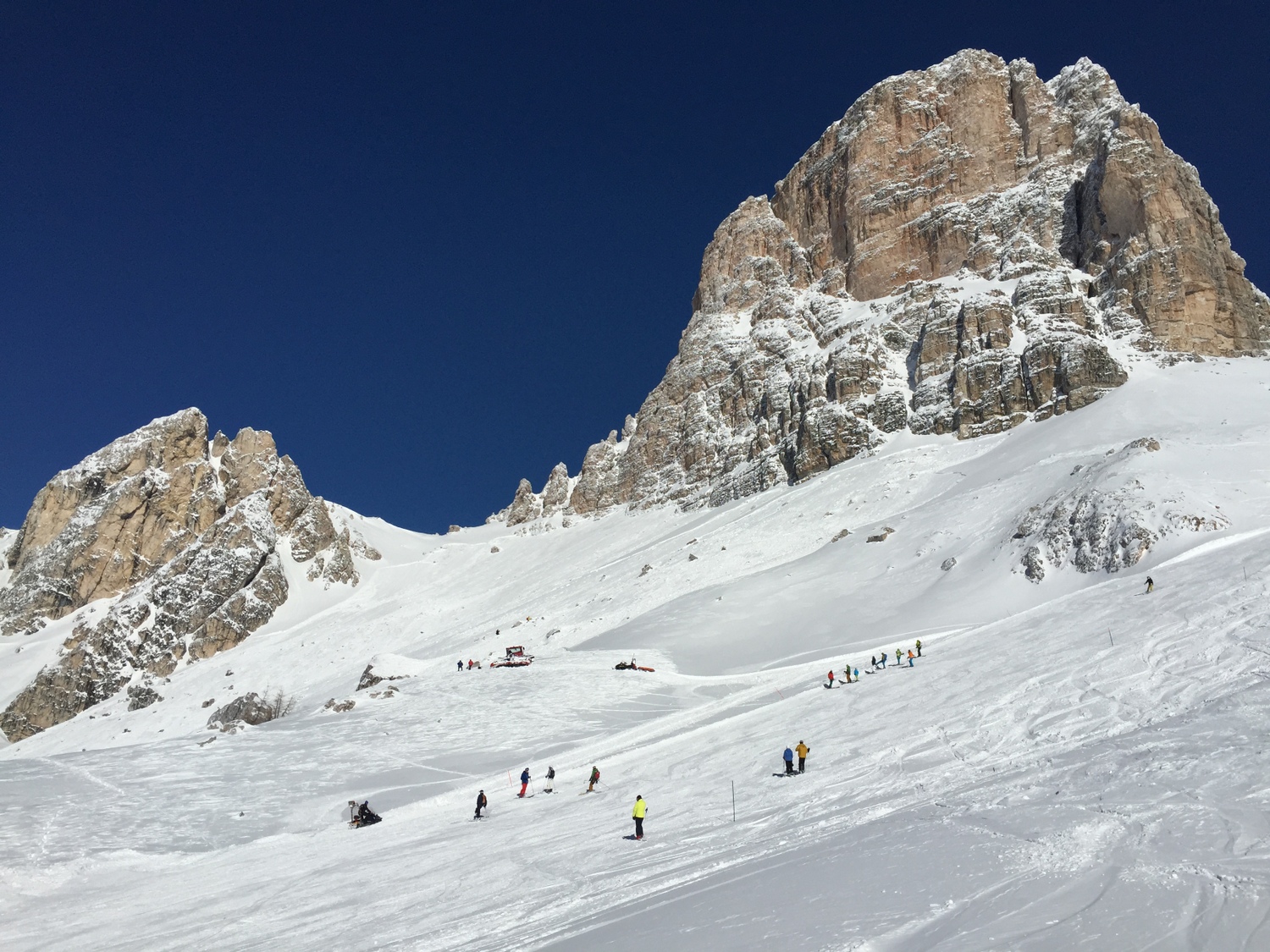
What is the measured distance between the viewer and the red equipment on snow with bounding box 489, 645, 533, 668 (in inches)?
1727

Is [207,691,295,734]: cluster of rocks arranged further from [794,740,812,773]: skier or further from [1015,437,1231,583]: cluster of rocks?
[1015,437,1231,583]: cluster of rocks

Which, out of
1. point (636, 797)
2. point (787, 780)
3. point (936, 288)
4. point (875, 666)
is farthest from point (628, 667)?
point (936, 288)

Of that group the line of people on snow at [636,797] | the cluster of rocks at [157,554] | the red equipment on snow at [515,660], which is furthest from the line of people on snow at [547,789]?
the cluster of rocks at [157,554]

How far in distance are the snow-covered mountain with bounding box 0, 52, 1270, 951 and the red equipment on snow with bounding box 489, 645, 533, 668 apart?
6.71 feet

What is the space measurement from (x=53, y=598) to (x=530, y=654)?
73203 millimetres

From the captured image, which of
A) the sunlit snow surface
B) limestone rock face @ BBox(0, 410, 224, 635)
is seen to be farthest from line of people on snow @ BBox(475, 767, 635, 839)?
limestone rock face @ BBox(0, 410, 224, 635)

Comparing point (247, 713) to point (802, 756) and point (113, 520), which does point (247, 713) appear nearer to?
point (802, 756)

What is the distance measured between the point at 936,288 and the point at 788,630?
210 ft

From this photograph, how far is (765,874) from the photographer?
10906 mm

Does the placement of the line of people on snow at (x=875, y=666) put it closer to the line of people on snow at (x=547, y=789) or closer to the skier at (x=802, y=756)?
the skier at (x=802, y=756)

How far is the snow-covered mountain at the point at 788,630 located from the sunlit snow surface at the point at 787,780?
0.13 meters

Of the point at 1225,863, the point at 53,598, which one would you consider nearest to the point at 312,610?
the point at 53,598

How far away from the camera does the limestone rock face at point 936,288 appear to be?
253 feet

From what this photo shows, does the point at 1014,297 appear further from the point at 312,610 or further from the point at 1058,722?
the point at 312,610
